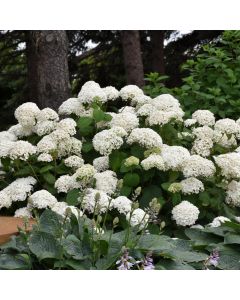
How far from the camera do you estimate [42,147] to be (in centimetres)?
366

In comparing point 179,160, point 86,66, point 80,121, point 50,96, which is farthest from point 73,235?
point 86,66

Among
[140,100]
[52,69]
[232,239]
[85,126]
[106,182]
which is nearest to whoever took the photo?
[232,239]

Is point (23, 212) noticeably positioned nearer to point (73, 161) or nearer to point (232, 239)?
point (73, 161)

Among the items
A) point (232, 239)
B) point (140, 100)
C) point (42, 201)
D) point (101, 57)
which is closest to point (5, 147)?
point (42, 201)

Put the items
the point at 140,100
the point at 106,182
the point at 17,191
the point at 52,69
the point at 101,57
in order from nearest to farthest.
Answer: the point at 106,182
the point at 17,191
the point at 140,100
the point at 52,69
the point at 101,57

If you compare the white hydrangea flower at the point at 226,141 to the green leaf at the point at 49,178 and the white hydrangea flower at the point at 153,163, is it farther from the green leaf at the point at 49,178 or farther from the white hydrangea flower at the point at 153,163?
the green leaf at the point at 49,178

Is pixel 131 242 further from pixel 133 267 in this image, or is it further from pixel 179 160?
pixel 179 160

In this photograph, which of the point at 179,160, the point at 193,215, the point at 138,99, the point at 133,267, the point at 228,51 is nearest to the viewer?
the point at 133,267

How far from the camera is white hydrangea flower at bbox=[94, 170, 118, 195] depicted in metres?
3.37

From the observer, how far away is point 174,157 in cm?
339

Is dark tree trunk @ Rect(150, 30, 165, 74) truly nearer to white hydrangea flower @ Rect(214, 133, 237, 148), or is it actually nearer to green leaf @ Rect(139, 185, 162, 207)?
white hydrangea flower @ Rect(214, 133, 237, 148)

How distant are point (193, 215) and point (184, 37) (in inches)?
317

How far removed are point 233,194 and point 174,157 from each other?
0.45m

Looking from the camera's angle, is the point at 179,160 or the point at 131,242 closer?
the point at 131,242
